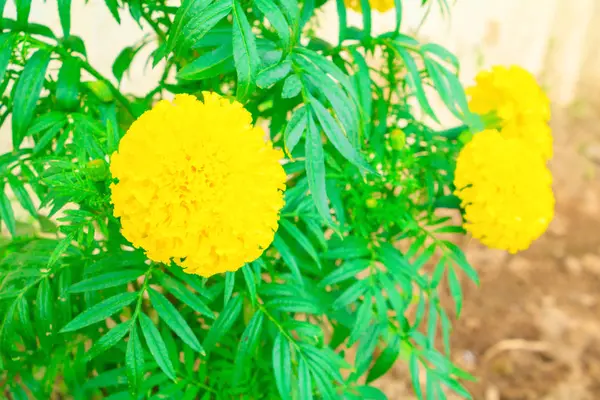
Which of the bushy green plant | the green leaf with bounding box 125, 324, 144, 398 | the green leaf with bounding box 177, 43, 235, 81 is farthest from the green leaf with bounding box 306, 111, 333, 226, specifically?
the green leaf with bounding box 125, 324, 144, 398

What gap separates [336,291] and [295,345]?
0.24 metres

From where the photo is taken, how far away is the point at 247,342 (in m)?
0.89

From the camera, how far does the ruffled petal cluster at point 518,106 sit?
3.74 ft

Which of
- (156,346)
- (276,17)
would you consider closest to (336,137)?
(276,17)

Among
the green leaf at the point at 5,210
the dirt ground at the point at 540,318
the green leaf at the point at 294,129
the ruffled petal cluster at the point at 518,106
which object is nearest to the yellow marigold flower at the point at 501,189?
the ruffled petal cluster at the point at 518,106

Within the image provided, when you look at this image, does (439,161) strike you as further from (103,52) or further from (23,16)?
(103,52)

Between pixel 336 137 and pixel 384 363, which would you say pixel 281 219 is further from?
pixel 384 363

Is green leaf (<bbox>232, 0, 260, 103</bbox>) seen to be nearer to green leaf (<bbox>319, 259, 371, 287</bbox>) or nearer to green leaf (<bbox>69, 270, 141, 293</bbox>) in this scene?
green leaf (<bbox>69, 270, 141, 293</bbox>)

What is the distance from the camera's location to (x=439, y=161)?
3.67ft

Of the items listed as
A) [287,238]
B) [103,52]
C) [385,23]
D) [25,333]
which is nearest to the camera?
[25,333]

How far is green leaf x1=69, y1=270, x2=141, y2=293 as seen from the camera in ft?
2.55

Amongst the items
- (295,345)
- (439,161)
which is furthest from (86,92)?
(439,161)

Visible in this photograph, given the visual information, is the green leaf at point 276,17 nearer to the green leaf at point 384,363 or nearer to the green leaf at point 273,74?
the green leaf at point 273,74

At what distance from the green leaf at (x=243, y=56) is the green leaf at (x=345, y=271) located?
0.46 metres
